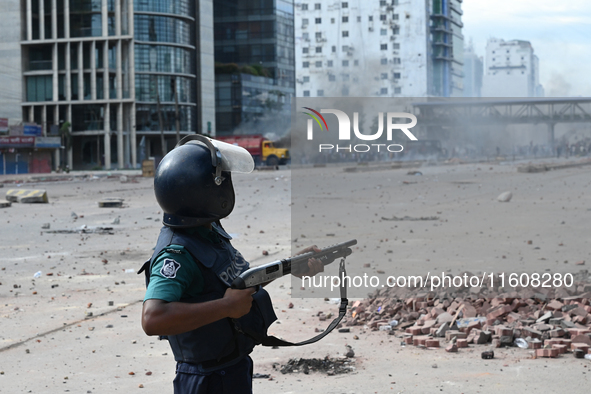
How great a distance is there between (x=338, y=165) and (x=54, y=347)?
115 ft

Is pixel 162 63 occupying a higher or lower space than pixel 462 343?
higher

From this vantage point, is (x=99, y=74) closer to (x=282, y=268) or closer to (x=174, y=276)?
(x=282, y=268)

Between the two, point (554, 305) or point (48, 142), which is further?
point (48, 142)

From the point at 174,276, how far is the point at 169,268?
0.03 m

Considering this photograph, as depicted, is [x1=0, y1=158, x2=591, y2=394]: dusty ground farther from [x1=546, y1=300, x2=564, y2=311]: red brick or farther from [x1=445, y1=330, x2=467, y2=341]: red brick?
[x1=546, y1=300, x2=564, y2=311]: red brick

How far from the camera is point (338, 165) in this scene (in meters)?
39.7

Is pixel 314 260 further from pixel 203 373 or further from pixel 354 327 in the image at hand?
pixel 354 327

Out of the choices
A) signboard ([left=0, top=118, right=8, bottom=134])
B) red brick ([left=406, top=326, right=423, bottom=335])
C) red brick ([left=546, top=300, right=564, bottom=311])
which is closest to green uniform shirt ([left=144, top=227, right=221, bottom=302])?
red brick ([left=406, top=326, right=423, bottom=335])

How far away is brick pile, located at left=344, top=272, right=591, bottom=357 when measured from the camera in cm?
469

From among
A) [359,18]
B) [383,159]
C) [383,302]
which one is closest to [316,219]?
[383,302]

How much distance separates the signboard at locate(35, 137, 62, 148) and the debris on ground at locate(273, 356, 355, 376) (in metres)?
53.8

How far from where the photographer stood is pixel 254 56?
8156 centimetres

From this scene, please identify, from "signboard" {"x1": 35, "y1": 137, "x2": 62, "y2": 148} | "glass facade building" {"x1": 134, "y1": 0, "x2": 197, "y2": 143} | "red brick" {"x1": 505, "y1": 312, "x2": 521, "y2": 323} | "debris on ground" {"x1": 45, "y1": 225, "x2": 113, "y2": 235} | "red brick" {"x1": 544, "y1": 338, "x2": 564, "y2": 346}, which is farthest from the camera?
"glass facade building" {"x1": 134, "y1": 0, "x2": 197, "y2": 143}

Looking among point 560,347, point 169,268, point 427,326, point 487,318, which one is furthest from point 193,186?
point 487,318
